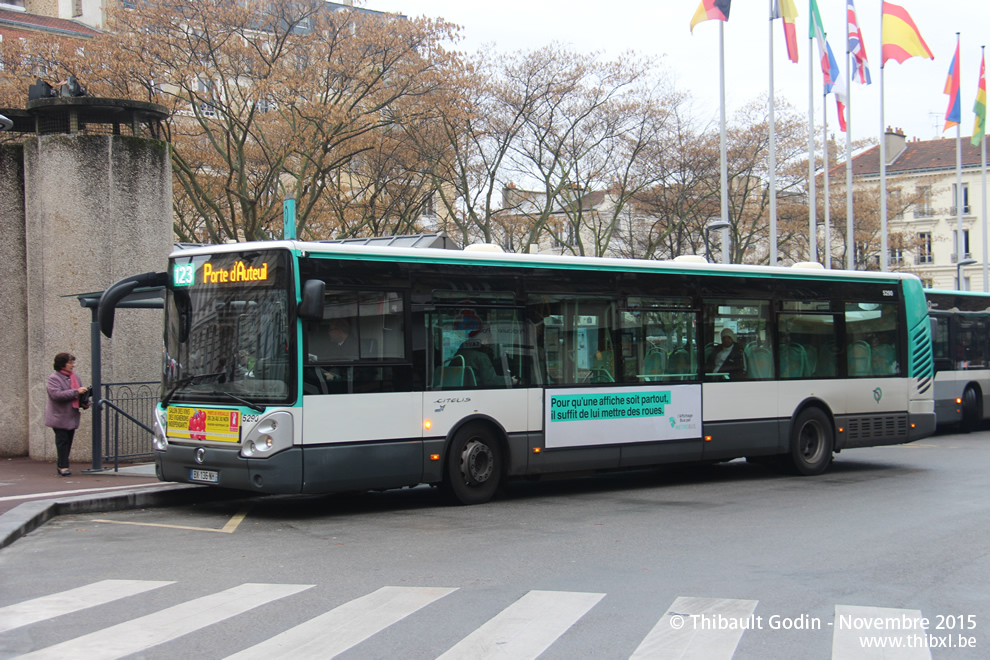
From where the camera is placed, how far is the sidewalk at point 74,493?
992 cm

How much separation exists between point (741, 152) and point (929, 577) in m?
35.0

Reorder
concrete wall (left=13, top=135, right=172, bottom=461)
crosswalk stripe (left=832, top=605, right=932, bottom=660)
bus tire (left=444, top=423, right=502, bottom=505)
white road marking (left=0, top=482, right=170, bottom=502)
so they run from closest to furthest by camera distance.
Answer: crosswalk stripe (left=832, top=605, right=932, bottom=660) < bus tire (left=444, top=423, right=502, bottom=505) < white road marking (left=0, top=482, right=170, bottom=502) < concrete wall (left=13, top=135, right=172, bottom=461)

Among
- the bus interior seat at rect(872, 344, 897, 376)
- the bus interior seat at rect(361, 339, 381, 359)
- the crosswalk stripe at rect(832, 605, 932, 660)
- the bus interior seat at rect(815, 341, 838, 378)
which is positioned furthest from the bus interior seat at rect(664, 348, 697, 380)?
the crosswalk stripe at rect(832, 605, 932, 660)

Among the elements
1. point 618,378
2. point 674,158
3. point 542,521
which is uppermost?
point 674,158

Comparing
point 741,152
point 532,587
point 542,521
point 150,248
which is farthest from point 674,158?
point 532,587

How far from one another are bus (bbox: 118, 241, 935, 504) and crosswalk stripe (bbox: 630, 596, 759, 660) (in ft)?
15.3

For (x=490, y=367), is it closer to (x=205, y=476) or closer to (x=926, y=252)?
(x=205, y=476)

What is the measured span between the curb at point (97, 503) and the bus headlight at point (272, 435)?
2.18 metres

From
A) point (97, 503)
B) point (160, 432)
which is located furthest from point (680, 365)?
point (97, 503)

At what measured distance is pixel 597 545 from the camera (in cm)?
888

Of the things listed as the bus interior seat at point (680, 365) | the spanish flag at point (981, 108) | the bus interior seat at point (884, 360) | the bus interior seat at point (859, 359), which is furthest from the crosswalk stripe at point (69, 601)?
the spanish flag at point (981, 108)

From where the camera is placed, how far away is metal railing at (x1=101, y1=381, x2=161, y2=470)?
14812 millimetres

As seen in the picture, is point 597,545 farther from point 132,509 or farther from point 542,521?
point 132,509

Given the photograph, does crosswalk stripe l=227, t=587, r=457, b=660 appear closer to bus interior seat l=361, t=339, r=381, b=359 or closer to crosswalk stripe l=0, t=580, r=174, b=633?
crosswalk stripe l=0, t=580, r=174, b=633
